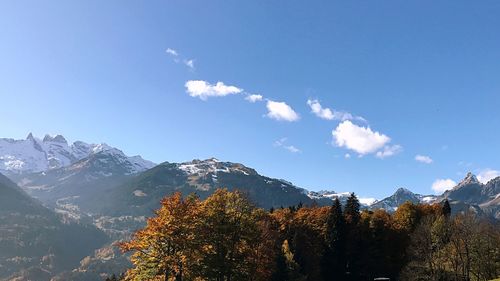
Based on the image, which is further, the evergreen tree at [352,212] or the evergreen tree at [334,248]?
the evergreen tree at [352,212]

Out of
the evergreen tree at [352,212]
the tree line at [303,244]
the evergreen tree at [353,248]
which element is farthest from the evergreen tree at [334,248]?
the evergreen tree at [352,212]

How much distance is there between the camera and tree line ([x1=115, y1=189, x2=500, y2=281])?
53656 millimetres

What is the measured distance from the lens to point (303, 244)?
111812 millimetres

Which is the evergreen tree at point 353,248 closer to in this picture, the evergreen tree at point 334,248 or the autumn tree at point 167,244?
the evergreen tree at point 334,248

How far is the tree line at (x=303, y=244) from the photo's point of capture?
5366cm

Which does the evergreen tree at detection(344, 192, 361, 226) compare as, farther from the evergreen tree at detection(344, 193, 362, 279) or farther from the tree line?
the tree line

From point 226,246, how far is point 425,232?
2229 inches

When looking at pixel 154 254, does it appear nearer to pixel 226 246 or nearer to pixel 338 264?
pixel 226 246

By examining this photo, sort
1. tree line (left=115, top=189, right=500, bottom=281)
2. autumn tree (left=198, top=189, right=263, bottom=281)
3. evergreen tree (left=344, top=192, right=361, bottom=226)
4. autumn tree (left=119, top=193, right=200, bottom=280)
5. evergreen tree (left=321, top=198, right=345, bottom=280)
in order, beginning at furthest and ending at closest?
evergreen tree (left=344, top=192, right=361, bottom=226) < evergreen tree (left=321, top=198, right=345, bottom=280) < autumn tree (left=198, top=189, right=263, bottom=281) < tree line (left=115, top=189, right=500, bottom=281) < autumn tree (left=119, top=193, right=200, bottom=280)

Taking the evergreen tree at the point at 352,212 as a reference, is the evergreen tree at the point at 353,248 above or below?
below

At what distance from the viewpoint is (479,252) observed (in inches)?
3575

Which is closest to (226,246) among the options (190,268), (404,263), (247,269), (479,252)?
(247,269)

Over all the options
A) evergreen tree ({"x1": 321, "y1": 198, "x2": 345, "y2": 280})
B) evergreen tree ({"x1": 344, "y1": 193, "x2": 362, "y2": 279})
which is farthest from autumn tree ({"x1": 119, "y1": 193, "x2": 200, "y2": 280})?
evergreen tree ({"x1": 344, "y1": 193, "x2": 362, "y2": 279})

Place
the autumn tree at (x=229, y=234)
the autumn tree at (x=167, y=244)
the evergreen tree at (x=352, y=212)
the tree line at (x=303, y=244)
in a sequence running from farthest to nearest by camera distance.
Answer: the evergreen tree at (x=352, y=212), the autumn tree at (x=229, y=234), the tree line at (x=303, y=244), the autumn tree at (x=167, y=244)
